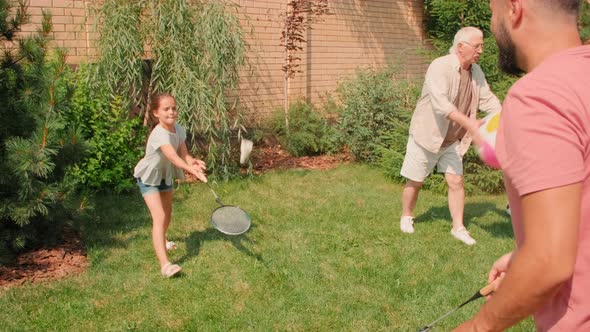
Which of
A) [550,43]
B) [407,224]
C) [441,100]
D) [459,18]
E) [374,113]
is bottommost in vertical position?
[407,224]

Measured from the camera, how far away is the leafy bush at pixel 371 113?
9.98m

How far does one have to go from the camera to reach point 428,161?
20.2ft

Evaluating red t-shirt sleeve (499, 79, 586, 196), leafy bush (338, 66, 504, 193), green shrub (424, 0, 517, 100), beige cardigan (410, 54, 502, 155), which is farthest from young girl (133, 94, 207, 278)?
green shrub (424, 0, 517, 100)

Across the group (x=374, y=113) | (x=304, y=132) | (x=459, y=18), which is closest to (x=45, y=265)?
(x=304, y=132)

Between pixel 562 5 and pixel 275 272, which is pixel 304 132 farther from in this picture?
pixel 562 5

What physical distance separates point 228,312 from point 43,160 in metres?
2.01

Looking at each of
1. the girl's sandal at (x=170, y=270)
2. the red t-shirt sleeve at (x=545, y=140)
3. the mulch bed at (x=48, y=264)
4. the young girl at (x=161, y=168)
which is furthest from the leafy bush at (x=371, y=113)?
the red t-shirt sleeve at (x=545, y=140)

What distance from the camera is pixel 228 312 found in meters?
4.33

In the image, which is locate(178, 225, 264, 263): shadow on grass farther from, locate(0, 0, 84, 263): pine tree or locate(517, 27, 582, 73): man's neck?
locate(517, 27, 582, 73): man's neck

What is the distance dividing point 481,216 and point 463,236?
1182mm

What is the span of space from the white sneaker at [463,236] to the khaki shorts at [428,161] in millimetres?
657

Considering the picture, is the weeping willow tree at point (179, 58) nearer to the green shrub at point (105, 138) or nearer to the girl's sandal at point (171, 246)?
the green shrub at point (105, 138)

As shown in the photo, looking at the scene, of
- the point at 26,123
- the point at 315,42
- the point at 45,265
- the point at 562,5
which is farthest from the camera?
the point at 315,42

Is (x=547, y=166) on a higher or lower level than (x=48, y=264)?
higher
